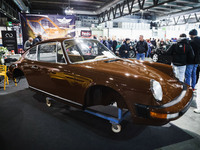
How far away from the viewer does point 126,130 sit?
7.31 feet

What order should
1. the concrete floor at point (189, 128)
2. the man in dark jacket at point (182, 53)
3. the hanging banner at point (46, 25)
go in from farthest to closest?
the hanging banner at point (46, 25)
the man in dark jacket at point (182, 53)
the concrete floor at point (189, 128)

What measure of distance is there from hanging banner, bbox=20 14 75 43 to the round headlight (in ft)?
27.4

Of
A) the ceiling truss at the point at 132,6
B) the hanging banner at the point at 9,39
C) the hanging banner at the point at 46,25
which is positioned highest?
the ceiling truss at the point at 132,6

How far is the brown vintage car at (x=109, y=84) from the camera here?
5.25 ft

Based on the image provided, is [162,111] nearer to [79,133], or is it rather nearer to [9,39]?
[79,133]

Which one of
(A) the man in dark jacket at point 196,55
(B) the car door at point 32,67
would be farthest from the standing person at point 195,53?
(B) the car door at point 32,67

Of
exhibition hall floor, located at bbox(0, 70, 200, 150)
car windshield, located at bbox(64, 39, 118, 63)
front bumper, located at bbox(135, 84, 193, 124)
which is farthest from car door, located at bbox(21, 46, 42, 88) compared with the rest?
front bumper, located at bbox(135, 84, 193, 124)

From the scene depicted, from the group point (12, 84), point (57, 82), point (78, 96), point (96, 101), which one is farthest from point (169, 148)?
point (12, 84)

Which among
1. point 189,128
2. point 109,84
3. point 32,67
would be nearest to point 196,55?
point 189,128

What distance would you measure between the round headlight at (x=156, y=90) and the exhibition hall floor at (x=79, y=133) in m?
0.72

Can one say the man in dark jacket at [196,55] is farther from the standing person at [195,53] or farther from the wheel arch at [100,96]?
the wheel arch at [100,96]

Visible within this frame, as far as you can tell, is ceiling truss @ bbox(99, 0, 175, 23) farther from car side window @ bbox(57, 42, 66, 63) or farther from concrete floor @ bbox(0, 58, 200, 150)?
car side window @ bbox(57, 42, 66, 63)

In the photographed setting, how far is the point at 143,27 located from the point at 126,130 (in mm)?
20606

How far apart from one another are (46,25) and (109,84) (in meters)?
8.35
